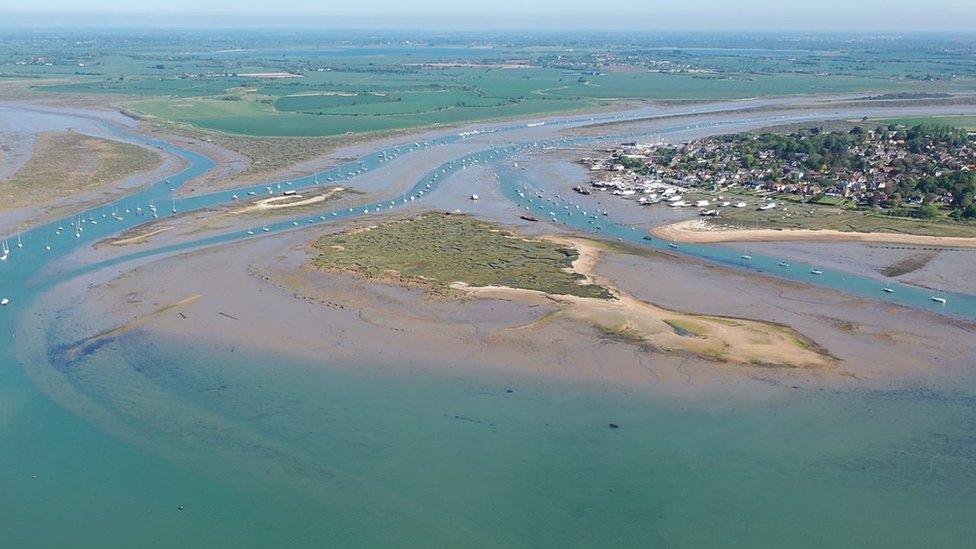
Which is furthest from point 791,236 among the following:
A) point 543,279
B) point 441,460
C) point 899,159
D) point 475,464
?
point 441,460

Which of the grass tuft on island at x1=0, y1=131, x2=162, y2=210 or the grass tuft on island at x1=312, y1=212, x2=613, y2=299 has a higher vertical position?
the grass tuft on island at x1=0, y1=131, x2=162, y2=210

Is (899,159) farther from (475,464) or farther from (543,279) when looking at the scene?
(475,464)

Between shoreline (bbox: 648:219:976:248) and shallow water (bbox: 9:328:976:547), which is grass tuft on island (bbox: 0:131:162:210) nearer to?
shallow water (bbox: 9:328:976:547)

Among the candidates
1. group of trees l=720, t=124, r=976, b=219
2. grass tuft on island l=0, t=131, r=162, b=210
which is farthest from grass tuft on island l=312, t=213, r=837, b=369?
grass tuft on island l=0, t=131, r=162, b=210

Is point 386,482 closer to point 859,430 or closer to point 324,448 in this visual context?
point 324,448

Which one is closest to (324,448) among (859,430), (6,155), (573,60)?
(859,430)

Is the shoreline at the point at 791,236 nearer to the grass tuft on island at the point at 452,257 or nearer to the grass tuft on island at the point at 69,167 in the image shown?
the grass tuft on island at the point at 452,257

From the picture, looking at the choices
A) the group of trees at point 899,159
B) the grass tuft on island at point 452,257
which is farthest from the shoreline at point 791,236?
the grass tuft on island at point 452,257
